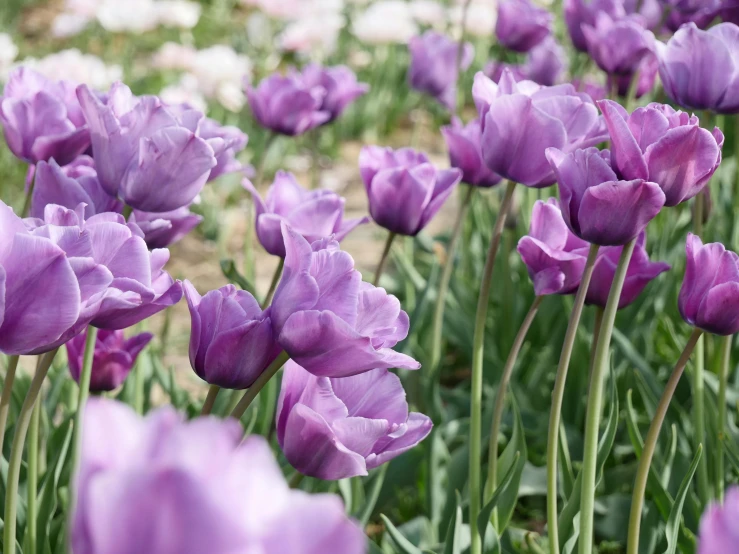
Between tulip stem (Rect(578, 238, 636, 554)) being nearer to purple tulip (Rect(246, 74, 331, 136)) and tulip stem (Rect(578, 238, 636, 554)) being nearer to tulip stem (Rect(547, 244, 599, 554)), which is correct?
tulip stem (Rect(547, 244, 599, 554))

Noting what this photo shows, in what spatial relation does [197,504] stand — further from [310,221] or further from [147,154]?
[310,221]

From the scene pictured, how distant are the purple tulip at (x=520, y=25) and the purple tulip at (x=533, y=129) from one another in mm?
1079

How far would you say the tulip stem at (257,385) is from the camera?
678 millimetres

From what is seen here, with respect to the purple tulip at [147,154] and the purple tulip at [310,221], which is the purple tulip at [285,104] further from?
the purple tulip at [147,154]

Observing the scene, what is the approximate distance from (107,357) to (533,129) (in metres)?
0.53

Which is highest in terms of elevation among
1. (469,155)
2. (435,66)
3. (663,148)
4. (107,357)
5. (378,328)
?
(663,148)

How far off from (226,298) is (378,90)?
3572mm

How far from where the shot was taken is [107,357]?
3.40 feet

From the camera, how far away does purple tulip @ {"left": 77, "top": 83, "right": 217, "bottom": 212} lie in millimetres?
846

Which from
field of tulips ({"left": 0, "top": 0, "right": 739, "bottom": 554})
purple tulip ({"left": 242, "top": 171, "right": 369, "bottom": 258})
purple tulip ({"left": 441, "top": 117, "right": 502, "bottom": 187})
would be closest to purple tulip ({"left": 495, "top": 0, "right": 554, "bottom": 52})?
field of tulips ({"left": 0, "top": 0, "right": 739, "bottom": 554})

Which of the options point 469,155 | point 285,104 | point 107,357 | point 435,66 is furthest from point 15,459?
point 435,66

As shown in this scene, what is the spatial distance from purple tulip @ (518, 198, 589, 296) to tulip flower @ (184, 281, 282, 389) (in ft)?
0.99

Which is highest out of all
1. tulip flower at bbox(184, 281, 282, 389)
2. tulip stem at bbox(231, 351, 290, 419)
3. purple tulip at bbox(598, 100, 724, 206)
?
purple tulip at bbox(598, 100, 724, 206)

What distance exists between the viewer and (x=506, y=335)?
70.9 inches
